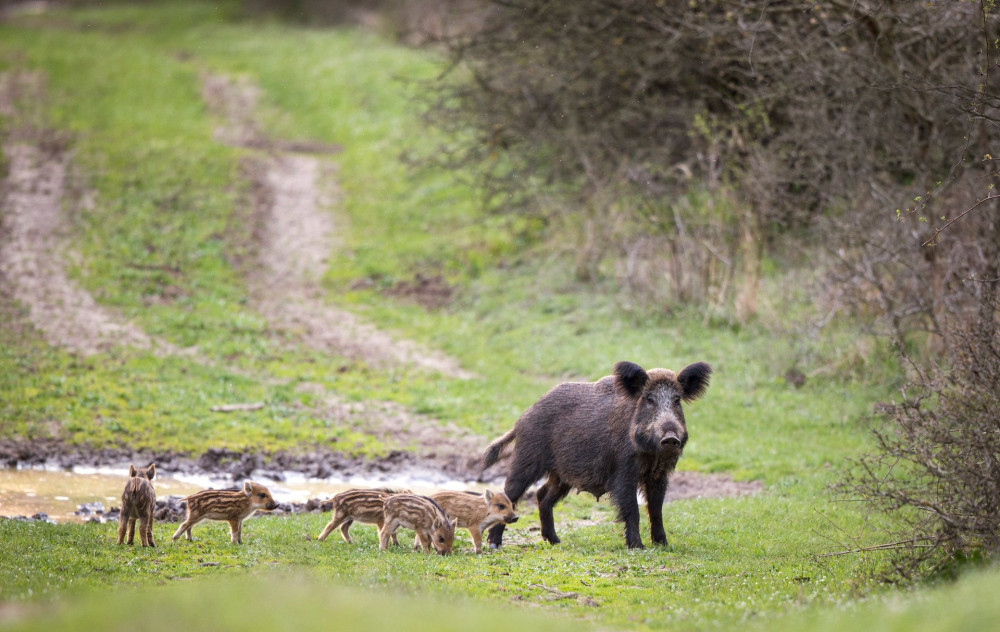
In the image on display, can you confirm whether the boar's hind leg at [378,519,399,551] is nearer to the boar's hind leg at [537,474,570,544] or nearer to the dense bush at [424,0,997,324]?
the boar's hind leg at [537,474,570,544]

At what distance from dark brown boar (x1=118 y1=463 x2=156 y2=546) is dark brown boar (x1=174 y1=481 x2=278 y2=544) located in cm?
54

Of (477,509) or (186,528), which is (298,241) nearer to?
(186,528)

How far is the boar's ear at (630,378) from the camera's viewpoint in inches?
478

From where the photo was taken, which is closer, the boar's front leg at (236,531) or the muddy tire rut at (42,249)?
the boar's front leg at (236,531)

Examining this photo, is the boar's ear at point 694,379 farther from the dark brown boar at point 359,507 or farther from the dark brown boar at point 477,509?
the dark brown boar at point 359,507

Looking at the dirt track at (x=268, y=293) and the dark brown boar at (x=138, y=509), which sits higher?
the dirt track at (x=268, y=293)

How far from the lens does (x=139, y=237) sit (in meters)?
31.5

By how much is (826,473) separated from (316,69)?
41.5m

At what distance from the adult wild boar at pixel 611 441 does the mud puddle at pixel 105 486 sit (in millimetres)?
3173

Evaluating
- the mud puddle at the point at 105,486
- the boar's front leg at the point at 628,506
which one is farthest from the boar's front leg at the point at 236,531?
the boar's front leg at the point at 628,506

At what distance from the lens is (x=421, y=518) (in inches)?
447

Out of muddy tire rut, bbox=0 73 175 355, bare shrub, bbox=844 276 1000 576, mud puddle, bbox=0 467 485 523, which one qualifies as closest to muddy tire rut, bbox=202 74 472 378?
muddy tire rut, bbox=0 73 175 355

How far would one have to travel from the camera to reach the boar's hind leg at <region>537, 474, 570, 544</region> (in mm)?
12711

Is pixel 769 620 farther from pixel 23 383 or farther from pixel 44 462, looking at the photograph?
pixel 23 383
